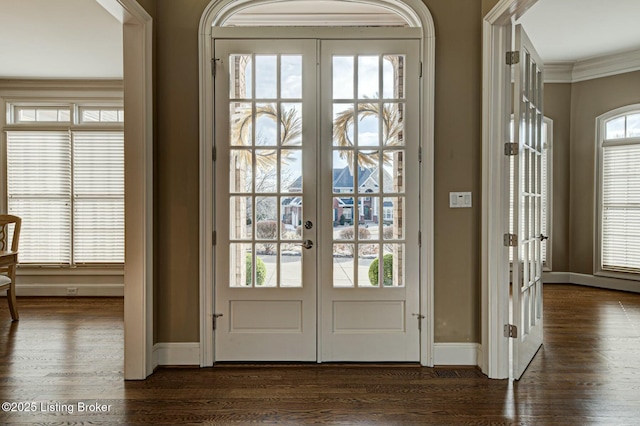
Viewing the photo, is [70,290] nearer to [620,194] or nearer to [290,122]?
[290,122]

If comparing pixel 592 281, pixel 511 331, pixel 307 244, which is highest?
pixel 307 244

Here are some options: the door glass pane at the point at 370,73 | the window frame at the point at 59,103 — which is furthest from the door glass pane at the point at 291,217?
the window frame at the point at 59,103

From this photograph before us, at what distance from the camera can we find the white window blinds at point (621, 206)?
5.46 m

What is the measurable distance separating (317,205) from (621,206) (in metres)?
4.83

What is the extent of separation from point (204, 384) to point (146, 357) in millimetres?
453

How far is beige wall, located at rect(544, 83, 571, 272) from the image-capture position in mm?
5934

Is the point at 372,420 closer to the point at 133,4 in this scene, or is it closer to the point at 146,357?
the point at 146,357

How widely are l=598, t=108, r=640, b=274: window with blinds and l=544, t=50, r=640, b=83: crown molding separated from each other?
61cm

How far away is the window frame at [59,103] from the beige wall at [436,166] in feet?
9.14

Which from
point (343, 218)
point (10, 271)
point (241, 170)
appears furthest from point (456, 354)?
point (10, 271)

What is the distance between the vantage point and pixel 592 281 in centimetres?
578

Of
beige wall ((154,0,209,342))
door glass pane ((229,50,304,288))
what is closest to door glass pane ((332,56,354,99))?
door glass pane ((229,50,304,288))

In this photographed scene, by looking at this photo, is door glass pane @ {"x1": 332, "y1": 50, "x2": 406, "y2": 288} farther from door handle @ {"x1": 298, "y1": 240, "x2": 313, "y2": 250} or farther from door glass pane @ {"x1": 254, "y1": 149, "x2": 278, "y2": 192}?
door glass pane @ {"x1": 254, "y1": 149, "x2": 278, "y2": 192}

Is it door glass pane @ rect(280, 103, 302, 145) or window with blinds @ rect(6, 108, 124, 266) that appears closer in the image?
door glass pane @ rect(280, 103, 302, 145)
